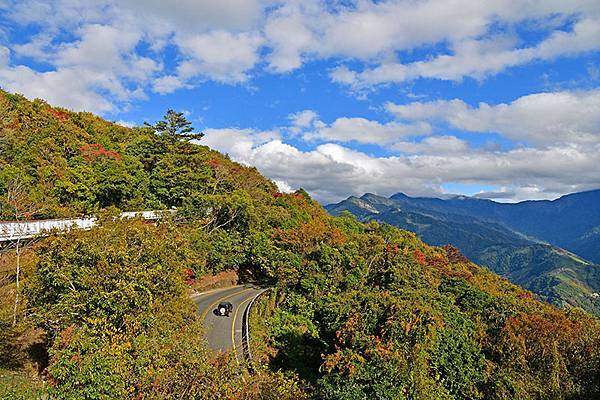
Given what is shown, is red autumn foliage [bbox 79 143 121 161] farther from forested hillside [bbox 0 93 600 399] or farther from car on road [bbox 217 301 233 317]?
car on road [bbox 217 301 233 317]

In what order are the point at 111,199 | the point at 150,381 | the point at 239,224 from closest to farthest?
the point at 150,381 < the point at 111,199 < the point at 239,224

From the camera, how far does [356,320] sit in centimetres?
2025

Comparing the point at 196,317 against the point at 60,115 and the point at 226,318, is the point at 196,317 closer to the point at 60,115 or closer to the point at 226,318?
the point at 226,318

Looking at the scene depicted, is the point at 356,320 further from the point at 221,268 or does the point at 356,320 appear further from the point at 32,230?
the point at 221,268

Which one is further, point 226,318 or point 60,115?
point 60,115

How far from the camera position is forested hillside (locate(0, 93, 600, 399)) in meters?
13.4

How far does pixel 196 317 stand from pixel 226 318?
11.9 metres

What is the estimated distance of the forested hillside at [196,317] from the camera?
1337 centimetres

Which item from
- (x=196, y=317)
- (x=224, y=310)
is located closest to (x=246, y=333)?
(x=224, y=310)

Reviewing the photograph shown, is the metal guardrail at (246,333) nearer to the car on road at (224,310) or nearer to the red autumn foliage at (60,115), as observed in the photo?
the car on road at (224,310)

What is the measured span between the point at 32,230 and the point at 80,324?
14005 mm

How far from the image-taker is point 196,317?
68.6 ft

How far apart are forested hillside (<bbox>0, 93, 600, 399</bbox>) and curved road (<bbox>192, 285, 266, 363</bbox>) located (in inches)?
97.9

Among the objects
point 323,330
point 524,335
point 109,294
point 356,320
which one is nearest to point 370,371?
point 356,320
